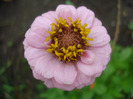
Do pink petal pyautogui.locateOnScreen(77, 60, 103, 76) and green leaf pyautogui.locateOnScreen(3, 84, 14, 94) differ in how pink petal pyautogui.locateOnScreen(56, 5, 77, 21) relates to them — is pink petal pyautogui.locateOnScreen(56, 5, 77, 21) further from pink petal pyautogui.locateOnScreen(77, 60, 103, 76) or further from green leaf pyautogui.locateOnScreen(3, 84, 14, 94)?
green leaf pyautogui.locateOnScreen(3, 84, 14, 94)

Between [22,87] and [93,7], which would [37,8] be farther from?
[22,87]

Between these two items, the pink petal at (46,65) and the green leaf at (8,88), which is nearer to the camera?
the pink petal at (46,65)

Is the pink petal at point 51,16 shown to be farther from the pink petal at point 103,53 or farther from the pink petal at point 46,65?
the pink petal at point 103,53

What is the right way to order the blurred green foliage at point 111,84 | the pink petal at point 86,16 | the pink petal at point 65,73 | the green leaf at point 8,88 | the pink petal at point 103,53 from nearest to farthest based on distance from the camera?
the pink petal at point 65,73 < the pink petal at point 103,53 < the pink petal at point 86,16 < the blurred green foliage at point 111,84 < the green leaf at point 8,88

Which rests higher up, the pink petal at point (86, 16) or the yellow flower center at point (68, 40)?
the pink petal at point (86, 16)

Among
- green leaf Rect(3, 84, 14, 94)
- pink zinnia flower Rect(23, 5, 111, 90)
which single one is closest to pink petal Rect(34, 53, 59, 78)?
pink zinnia flower Rect(23, 5, 111, 90)

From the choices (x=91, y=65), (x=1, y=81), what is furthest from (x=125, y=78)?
(x=1, y=81)

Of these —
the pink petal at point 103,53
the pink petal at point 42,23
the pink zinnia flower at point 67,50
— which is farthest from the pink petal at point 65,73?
the pink petal at point 42,23

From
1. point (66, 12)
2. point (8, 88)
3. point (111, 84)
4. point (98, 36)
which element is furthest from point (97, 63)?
point (8, 88)
